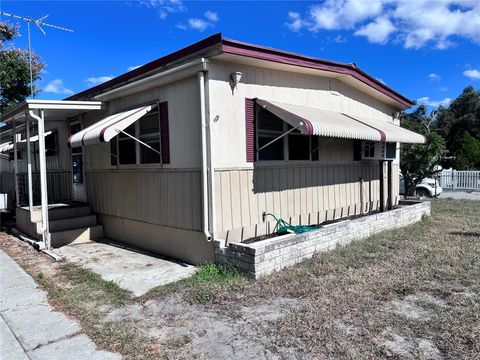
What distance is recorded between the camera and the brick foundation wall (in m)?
5.04

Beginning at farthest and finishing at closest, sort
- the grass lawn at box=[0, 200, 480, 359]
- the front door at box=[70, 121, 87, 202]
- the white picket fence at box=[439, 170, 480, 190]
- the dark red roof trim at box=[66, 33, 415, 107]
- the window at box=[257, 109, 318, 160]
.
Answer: the white picket fence at box=[439, 170, 480, 190], the front door at box=[70, 121, 87, 202], the window at box=[257, 109, 318, 160], the dark red roof trim at box=[66, 33, 415, 107], the grass lawn at box=[0, 200, 480, 359]

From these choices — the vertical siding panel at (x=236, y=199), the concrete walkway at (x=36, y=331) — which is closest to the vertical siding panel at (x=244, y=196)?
the vertical siding panel at (x=236, y=199)

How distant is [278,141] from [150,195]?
2.57 metres

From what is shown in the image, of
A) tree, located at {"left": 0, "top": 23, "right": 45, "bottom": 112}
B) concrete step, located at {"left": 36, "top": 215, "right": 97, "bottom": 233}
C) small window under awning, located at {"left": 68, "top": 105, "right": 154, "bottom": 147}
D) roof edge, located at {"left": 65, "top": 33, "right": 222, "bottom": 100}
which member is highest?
tree, located at {"left": 0, "top": 23, "right": 45, "bottom": 112}

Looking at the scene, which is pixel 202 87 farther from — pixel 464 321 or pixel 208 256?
pixel 464 321

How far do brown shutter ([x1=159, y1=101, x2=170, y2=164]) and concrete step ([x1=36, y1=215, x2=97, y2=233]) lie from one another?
3.12m

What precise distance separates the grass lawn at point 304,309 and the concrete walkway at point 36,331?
0.14 metres

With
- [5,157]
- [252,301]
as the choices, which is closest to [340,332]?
[252,301]

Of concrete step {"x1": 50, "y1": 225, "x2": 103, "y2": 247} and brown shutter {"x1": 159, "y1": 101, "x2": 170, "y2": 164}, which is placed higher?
brown shutter {"x1": 159, "y1": 101, "x2": 170, "y2": 164}

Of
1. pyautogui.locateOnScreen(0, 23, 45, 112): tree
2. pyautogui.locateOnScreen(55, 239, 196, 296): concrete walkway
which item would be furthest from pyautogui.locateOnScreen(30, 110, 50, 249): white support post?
pyautogui.locateOnScreen(0, 23, 45, 112): tree

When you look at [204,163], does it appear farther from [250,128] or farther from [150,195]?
[150,195]

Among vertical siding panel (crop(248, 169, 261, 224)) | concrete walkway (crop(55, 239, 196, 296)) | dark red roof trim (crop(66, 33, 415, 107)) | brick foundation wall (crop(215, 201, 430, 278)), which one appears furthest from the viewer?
vertical siding panel (crop(248, 169, 261, 224))

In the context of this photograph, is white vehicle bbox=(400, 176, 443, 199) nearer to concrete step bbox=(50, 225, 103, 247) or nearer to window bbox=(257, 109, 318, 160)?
window bbox=(257, 109, 318, 160)

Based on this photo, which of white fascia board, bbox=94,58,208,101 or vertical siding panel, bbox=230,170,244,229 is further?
vertical siding panel, bbox=230,170,244,229
